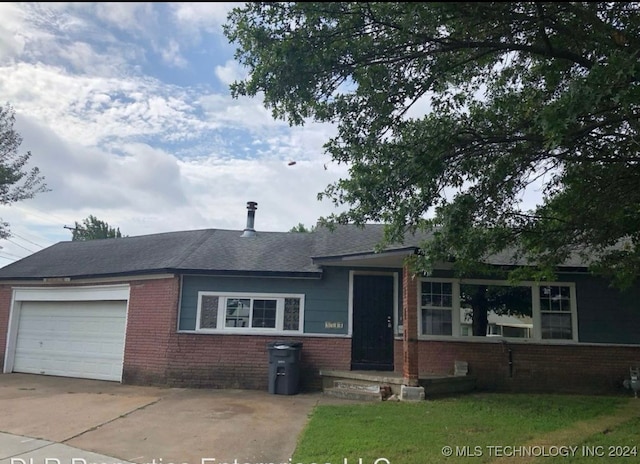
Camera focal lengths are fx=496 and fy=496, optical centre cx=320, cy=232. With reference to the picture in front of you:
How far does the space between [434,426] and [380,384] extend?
2820mm

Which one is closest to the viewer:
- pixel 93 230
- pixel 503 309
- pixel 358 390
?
pixel 358 390

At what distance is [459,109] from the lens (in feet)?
22.2

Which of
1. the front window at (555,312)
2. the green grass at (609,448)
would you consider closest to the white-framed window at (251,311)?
the front window at (555,312)

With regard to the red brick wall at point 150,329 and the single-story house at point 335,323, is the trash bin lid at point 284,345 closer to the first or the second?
the single-story house at point 335,323

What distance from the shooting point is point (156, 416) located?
823 cm

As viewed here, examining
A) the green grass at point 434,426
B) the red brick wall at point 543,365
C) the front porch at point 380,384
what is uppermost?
the red brick wall at point 543,365

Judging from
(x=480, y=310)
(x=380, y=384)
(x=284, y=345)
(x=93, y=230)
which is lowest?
(x=380, y=384)

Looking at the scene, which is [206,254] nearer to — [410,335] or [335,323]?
[335,323]

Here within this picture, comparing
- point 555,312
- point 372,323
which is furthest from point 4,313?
point 555,312

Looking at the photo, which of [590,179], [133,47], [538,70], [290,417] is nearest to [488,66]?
[538,70]

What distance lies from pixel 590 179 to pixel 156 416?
296 inches

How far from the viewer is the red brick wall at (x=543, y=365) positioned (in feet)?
36.1

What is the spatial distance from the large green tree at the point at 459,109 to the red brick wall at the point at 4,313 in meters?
12.5

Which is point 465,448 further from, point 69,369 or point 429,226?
point 69,369
